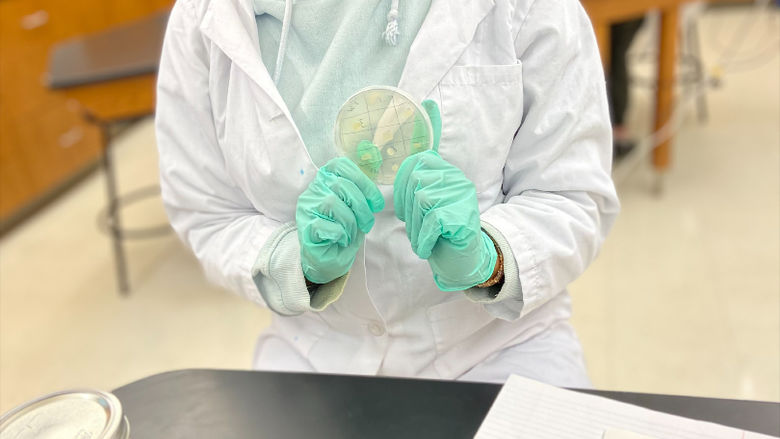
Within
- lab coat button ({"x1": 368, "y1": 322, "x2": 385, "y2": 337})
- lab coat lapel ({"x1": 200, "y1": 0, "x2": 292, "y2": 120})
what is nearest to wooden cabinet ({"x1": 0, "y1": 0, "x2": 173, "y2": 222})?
lab coat lapel ({"x1": 200, "y1": 0, "x2": 292, "y2": 120})

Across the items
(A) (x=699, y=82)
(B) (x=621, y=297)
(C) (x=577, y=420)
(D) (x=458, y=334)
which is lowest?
(B) (x=621, y=297)

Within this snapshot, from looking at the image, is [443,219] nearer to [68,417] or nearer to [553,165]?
[553,165]

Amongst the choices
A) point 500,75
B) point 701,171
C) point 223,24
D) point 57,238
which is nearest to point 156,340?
point 57,238

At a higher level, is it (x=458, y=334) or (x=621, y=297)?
(x=458, y=334)

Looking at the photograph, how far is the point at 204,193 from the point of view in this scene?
1.03m

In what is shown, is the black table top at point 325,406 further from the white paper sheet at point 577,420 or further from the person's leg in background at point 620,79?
the person's leg in background at point 620,79

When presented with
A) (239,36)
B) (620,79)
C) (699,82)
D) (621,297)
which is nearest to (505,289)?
(239,36)

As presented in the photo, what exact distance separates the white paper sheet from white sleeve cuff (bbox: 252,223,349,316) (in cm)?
28

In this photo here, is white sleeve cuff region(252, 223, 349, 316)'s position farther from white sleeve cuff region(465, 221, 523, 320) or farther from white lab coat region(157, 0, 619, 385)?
white sleeve cuff region(465, 221, 523, 320)

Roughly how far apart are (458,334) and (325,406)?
10.9 inches

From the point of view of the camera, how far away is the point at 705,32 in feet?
15.8

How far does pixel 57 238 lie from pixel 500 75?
2.60 metres

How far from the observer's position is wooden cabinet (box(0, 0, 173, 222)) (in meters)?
3.06

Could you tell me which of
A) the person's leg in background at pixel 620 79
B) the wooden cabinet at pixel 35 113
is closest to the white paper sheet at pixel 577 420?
the person's leg in background at pixel 620 79
